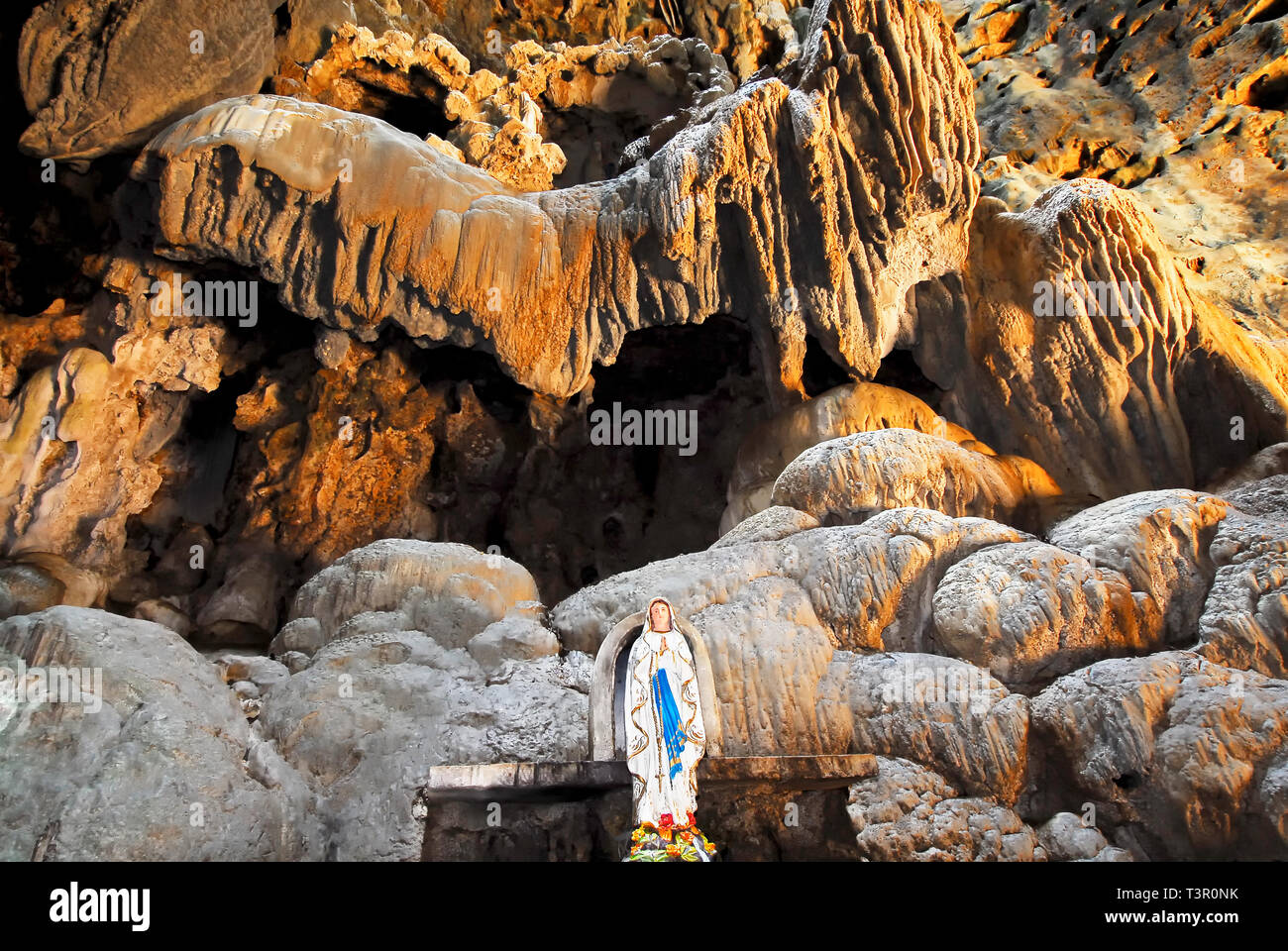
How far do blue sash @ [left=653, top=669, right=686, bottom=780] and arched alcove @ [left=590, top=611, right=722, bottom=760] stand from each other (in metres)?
0.25

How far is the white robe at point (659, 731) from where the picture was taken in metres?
4.60

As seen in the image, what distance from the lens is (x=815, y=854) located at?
5355 millimetres

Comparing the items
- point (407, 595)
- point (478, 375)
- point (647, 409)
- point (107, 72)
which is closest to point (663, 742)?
point (407, 595)

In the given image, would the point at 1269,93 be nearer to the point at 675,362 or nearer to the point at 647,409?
the point at 675,362

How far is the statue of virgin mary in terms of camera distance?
4488mm

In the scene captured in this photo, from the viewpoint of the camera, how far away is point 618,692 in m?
5.31

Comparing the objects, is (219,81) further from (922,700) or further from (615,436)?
(922,700)

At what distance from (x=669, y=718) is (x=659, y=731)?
0.09 metres

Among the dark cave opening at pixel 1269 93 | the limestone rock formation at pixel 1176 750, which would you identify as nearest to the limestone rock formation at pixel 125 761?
the limestone rock formation at pixel 1176 750

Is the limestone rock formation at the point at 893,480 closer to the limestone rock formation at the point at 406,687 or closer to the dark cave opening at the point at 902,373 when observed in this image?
the dark cave opening at the point at 902,373

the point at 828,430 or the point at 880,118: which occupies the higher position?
the point at 880,118
